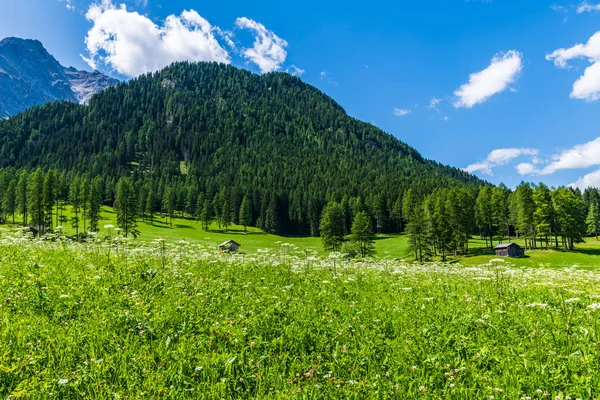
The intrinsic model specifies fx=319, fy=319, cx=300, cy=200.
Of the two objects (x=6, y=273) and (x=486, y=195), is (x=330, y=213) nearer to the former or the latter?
(x=486, y=195)

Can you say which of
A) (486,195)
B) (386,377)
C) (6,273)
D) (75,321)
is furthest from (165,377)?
(486,195)

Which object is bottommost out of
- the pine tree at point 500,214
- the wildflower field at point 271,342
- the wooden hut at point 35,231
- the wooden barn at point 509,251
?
the wooden barn at point 509,251

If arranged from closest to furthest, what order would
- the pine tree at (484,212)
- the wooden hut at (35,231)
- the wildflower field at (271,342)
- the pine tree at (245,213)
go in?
the wildflower field at (271,342), the wooden hut at (35,231), the pine tree at (484,212), the pine tree at (245,213)

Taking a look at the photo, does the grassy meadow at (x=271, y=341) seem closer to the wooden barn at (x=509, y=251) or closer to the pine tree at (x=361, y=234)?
the pine tree at (x=361, y=234)

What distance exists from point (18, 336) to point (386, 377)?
577 centimetres

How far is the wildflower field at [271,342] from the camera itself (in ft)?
13.8

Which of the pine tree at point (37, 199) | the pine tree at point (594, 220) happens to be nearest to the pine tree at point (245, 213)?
the pine tree at point (37, 199)

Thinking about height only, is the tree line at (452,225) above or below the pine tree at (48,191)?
below

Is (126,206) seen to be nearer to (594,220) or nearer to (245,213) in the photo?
(245,213)

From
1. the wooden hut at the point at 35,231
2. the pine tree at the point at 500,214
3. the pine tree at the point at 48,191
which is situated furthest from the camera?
the pine tree at the point at 500,214

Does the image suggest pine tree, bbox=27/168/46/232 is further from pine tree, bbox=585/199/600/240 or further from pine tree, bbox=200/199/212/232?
pine tree, bbox=585/199/600/240

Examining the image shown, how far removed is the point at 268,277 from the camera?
10461mm

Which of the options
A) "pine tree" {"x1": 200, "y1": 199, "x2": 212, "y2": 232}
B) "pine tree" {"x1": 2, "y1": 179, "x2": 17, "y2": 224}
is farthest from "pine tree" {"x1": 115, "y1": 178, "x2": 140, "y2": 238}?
"pine tree" {"x1": 200, "y1": 199, "x2": 212, "y2": 232}

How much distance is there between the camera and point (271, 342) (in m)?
5.44
